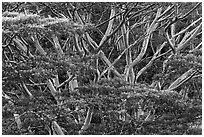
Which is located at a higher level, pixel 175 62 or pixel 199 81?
pixel 175 62

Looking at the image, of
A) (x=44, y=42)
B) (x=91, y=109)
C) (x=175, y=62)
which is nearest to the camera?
(x=175, y=62)

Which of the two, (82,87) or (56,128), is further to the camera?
(56,128)

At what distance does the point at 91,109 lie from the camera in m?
6.21

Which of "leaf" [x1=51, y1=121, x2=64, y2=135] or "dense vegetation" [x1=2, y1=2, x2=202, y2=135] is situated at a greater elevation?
"dense vegetation" [x1=2, y1=2, x2=202, y2=135]

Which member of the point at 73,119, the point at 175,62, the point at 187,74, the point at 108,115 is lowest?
the point at 73,119

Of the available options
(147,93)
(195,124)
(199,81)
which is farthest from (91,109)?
(199,81)

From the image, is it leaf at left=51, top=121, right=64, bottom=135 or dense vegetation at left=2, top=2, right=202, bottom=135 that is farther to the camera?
leaf at left=51, top=121, right=64, bottom=135

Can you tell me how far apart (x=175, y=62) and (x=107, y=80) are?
1.15 metres

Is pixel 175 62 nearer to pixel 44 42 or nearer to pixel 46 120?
pixel 46 120

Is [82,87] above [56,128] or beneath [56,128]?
above

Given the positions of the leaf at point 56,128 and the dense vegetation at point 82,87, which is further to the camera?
the leaf at point 56,128

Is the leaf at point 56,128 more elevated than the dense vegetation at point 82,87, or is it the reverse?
the dense vegetation at point 82,87

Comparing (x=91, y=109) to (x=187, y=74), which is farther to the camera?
(x=187, y=74)

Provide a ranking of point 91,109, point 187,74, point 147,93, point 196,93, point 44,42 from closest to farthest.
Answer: point 147,93 → point 91,109 → point 187,74 → point 196,93 → point 44,42
